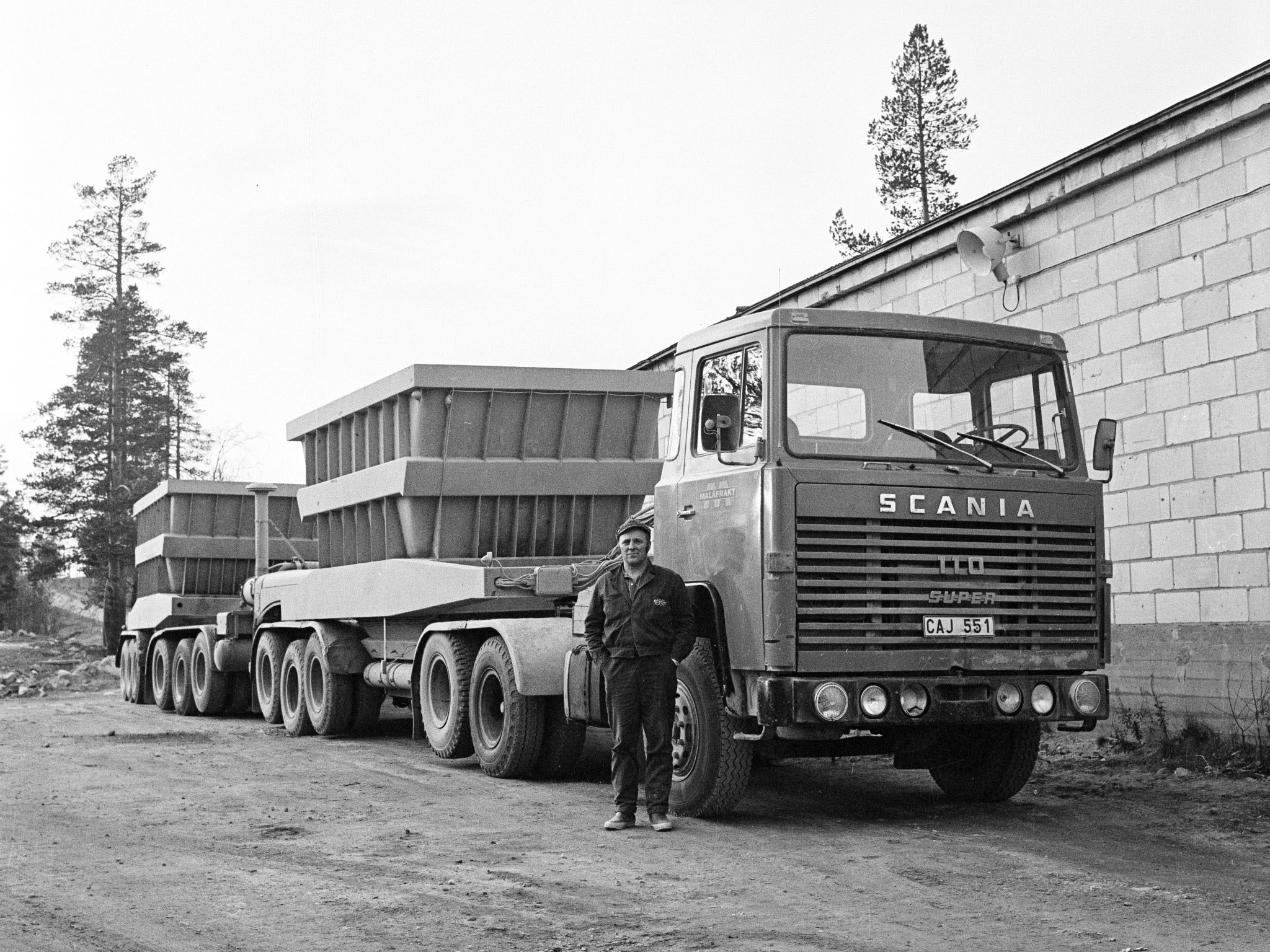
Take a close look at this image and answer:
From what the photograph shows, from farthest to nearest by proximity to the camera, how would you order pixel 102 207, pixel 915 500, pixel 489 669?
pixel 102 207, pixel 489 669, pixel 915 500

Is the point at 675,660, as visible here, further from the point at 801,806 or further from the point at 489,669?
the point at 489,669

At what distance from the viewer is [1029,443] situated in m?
8.64

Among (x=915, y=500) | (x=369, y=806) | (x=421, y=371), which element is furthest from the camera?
(x=421, y=371)

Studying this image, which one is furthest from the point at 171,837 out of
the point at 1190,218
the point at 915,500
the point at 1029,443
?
the point at 1190,218

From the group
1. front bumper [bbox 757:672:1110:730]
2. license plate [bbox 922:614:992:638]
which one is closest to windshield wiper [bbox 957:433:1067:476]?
license plate [bbox 922:614:992:638]

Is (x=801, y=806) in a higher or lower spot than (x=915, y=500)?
lower

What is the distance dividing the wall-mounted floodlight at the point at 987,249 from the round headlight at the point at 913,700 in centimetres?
618

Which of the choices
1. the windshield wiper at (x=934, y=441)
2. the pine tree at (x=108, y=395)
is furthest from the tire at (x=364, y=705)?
the pine tree at (x=108, y=395)

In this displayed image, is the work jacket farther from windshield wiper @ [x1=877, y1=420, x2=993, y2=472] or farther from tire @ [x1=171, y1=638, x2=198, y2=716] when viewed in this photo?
tire @ [x1=171, y1=638, x2=198, y2=716]

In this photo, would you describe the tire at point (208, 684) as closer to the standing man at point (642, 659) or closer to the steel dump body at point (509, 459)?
the steel dump body at point (509, 459)

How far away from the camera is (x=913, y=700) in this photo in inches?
319

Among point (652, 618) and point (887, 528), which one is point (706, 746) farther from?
point (887, 528)

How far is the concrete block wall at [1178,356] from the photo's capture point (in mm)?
10539

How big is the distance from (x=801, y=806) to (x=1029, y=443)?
2825 millimetres
